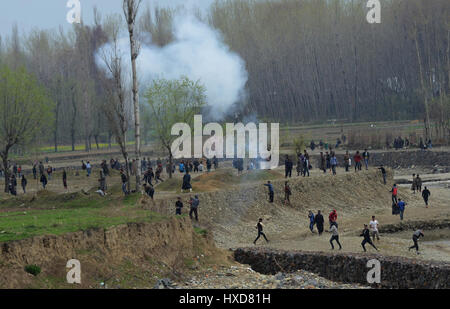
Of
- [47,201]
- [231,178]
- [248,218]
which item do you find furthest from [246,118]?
[47,201]

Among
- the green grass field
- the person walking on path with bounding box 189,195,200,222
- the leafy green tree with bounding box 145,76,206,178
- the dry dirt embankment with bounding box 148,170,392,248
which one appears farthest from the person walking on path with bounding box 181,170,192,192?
the leafy green tree with bounding box 145,76,206,178

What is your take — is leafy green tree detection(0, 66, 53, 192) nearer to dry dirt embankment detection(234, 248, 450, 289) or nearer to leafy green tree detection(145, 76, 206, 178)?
leafy green tree detection(145, 76, 206, 178)

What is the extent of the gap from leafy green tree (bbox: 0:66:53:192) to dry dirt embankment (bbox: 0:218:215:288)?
2438 centimetres

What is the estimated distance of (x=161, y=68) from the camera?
6072 centimetres

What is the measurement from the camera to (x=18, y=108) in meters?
47.4

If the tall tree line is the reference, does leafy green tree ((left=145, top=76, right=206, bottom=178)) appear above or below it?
below

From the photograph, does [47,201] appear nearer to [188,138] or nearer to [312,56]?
[188,138]

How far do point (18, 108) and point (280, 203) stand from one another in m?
21.4

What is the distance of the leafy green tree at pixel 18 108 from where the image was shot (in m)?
46.2

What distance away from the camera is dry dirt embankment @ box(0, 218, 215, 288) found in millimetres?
18688

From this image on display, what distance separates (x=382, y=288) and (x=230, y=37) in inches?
3252

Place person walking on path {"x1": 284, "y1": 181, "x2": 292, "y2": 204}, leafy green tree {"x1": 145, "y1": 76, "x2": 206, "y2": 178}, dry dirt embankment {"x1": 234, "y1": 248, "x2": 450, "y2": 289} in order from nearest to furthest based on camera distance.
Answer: dry dirt embankment {"x1": 234, "y1": 248, "x2": 450, "y2": 289} < person walking on path {"x1": 284, "y1": 181, "x2": 292, "y2": 204} < leafy green tree {"x1": 145, "y1": 76, "x2": 206, "y2": 178}

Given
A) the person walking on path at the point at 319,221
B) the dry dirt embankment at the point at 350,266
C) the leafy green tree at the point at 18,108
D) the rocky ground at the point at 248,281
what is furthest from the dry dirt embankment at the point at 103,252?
the leafy green tree at the point at 18,108

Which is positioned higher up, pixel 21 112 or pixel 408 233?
pixel 21 112
